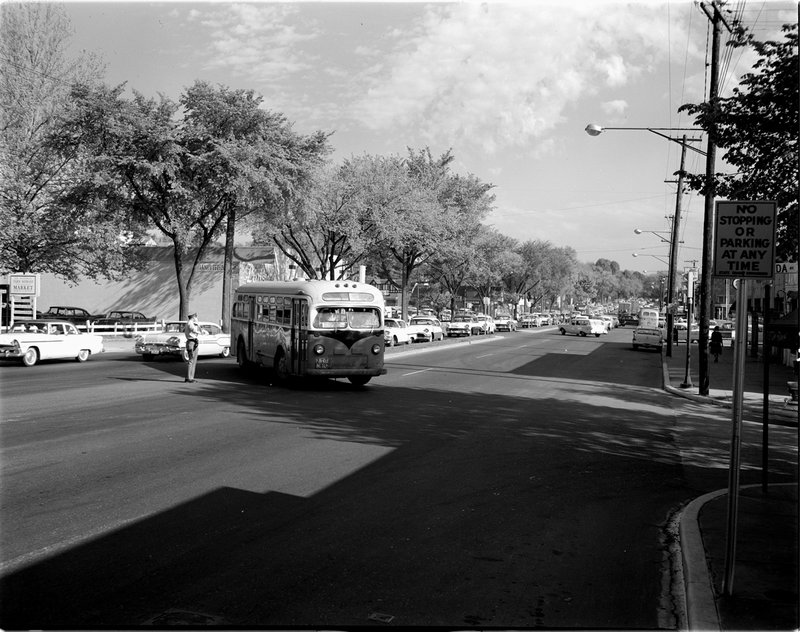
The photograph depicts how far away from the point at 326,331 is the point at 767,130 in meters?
10.2

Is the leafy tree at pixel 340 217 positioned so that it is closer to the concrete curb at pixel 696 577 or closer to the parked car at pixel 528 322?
the concrete curb at pixel 696 577

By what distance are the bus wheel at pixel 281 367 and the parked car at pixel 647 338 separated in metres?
28.2

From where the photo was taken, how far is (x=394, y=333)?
39125 millimetres

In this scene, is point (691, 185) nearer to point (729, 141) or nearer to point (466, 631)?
point (729, 141)

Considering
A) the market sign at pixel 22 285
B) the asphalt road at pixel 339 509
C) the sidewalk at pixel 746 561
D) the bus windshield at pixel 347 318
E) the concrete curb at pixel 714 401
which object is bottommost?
the concrete curb at pixel 714 401

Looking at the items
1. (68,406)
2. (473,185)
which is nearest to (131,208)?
(68,406)

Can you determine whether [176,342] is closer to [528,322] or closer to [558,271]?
[528,322]

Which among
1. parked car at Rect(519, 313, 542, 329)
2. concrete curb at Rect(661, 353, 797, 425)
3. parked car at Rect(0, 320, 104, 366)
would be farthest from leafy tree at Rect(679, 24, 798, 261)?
parked car at Rect(519, 313, 542, 329)

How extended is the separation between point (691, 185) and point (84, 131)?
26.2 m

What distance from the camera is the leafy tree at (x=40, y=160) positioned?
34469mm

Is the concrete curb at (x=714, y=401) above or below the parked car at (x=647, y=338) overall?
below

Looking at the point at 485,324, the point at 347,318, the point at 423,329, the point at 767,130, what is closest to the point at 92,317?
the point at 423,329

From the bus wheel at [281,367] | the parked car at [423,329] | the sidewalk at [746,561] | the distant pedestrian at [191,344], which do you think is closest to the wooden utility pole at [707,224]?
the bus wheel at [281,367]

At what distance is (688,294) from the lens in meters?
28.2
